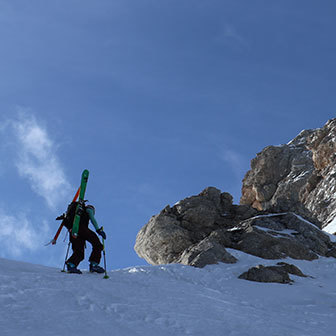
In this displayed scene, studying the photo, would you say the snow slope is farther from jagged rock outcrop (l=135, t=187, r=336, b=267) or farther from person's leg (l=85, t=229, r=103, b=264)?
jagged rock outcrop (l=135, t=187, r=336, b=267)

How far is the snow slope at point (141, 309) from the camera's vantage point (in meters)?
6.68

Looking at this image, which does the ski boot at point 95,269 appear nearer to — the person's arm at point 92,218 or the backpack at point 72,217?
the person's arm at point 92,218

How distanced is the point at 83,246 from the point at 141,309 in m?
5.98

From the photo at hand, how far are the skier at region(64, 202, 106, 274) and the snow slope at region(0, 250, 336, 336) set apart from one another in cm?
96

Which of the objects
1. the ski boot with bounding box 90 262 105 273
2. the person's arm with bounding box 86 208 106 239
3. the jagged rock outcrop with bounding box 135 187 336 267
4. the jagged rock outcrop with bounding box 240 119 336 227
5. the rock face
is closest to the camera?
A: the ski boot with bounding box 90 262 105 273

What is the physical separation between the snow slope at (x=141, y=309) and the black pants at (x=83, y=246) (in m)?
1.04

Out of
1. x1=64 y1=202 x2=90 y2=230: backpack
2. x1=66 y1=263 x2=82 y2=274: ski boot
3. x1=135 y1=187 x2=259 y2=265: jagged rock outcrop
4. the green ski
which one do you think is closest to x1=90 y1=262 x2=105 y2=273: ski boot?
x1=66 y1=263 x2=82 y2=274: ski boot

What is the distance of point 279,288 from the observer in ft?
47.4

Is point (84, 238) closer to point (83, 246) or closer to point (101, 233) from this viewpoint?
point (83, 246)

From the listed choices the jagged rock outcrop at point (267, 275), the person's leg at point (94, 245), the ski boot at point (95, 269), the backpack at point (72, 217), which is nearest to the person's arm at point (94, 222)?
the backpack at point (72, 217)

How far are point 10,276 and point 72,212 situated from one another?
4.29 meters

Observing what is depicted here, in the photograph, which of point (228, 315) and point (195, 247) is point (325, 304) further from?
point (195, 247)

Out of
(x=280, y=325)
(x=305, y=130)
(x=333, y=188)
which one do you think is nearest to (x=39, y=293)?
(x=280, y=325)

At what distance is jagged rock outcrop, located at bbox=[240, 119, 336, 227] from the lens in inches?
2217
